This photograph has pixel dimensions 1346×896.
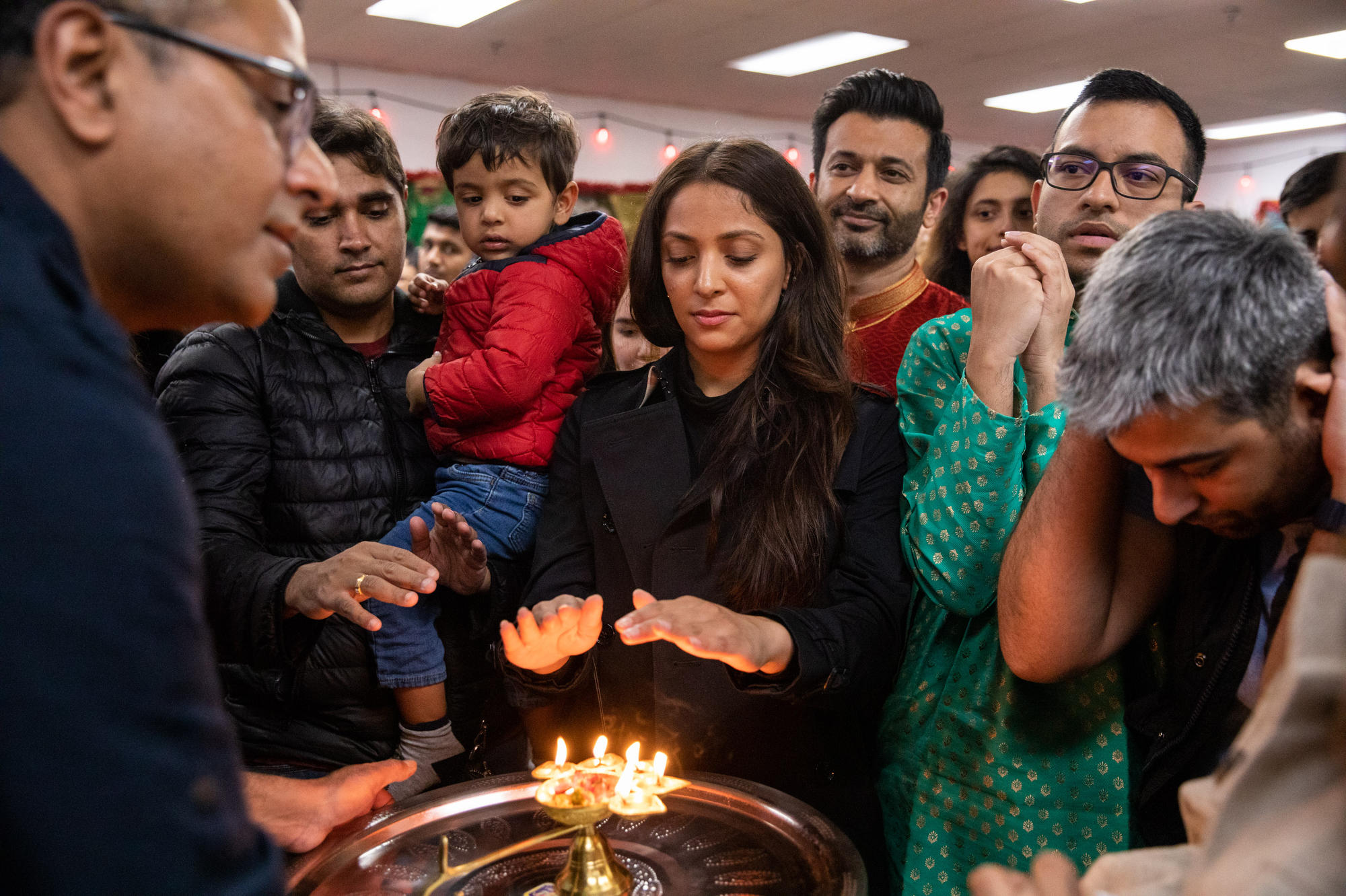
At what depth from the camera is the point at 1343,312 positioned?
47.4 inches

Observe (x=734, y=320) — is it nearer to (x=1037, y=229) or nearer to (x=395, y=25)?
Answer: (x=1037, y=229)

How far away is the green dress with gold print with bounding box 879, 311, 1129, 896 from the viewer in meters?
1.62

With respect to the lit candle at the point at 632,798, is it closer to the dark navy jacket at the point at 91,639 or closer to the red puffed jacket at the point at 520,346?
the dark navy jacket at the point at 91,639

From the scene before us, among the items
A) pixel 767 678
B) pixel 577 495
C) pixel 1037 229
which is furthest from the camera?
pixel 1037 229

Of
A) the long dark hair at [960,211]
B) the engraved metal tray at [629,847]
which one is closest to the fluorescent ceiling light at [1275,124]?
the long dark hair at [960,211]

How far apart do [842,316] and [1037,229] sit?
56 cm

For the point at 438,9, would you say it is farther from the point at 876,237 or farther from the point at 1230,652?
the point at 1230,652

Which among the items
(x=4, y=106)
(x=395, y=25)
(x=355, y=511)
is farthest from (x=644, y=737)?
(x=395, y=25)

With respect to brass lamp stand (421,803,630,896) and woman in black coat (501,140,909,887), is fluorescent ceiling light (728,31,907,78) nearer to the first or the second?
woman in black coat (501,140,909,887)

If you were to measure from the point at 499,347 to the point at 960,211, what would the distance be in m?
2.45

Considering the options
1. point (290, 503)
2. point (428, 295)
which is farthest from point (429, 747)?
point (428, 295)

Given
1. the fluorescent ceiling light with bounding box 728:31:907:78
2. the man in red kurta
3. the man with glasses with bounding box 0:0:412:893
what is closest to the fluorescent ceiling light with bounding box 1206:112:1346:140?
the fluorescent ceiling light with bounding box 728:31:907:78

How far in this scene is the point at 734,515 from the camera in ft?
6.44

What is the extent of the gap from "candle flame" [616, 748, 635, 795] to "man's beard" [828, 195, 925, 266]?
2220 millimetres
